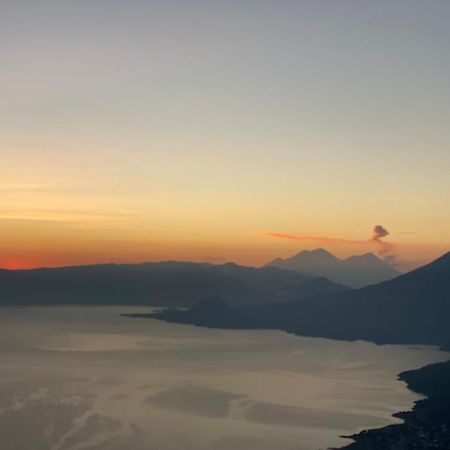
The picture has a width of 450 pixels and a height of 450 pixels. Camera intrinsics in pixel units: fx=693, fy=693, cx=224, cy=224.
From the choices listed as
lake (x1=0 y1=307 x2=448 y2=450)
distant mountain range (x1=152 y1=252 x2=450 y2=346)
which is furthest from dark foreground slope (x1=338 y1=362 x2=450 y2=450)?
distant mountain range (x1=152 y1=252 x2=450 y2=346)

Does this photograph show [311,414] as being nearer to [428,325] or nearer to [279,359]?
[279,359]

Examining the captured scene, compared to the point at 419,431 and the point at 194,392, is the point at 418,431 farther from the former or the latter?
the point at 194,392

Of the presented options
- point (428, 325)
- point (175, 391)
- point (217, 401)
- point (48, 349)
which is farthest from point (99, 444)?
point (428, 325)

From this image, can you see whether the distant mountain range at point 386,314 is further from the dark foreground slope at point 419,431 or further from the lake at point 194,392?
the dark foreground slope at point 419,431

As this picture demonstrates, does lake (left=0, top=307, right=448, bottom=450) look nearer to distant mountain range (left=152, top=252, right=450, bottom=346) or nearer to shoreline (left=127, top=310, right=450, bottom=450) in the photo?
shoreline (left=127, top=310, right=450, bottom=450)

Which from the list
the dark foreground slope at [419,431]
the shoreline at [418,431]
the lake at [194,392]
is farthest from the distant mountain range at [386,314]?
the dark foreground slope at [419,431]

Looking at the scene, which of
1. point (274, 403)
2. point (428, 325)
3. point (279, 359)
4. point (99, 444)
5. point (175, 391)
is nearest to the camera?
point (99, 444)
